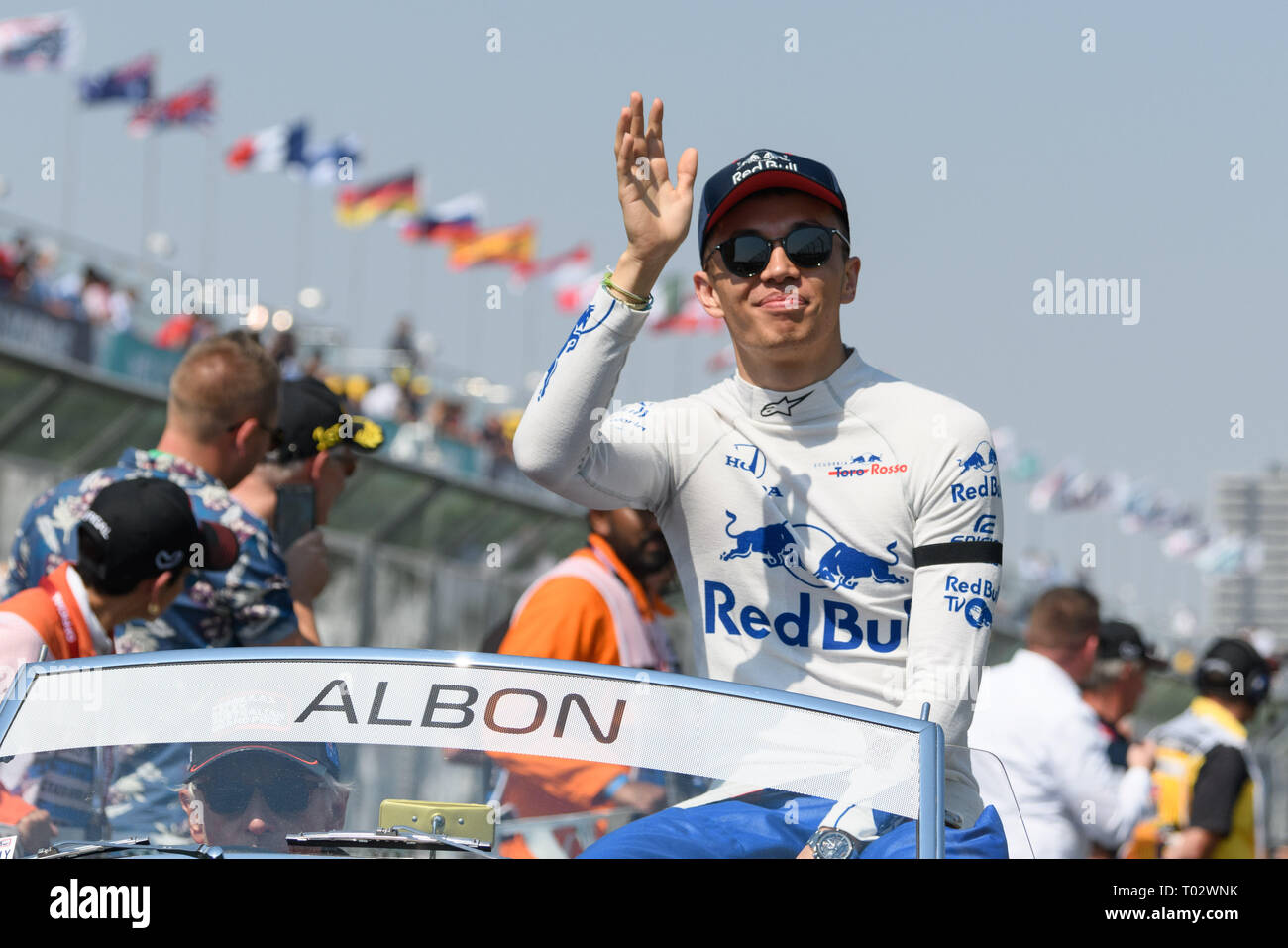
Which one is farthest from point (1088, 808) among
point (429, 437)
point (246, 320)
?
point (429, 437)

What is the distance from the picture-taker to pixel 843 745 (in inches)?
88.4

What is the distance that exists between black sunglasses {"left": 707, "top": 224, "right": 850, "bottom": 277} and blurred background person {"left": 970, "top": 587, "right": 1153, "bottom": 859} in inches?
100

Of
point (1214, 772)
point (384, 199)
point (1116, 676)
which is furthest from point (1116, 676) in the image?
point (384, 199)

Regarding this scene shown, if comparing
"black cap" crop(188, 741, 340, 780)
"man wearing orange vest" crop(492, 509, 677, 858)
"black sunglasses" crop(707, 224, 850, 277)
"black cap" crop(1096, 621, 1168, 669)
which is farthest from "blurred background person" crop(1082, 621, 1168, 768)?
"black cap" crop(188, 741, 340, 780)

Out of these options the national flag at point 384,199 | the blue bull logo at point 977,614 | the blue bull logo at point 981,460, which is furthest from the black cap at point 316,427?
the national flag at point 384,199

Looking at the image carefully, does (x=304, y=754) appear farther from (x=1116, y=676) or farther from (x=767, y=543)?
(x=1116, y=676)

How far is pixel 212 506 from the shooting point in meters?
4.65

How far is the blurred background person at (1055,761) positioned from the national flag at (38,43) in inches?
912

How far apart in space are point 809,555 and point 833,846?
47.9 inches

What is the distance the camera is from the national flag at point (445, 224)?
113 feet

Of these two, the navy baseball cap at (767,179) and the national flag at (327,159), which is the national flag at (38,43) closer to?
the national flag at (327,159)

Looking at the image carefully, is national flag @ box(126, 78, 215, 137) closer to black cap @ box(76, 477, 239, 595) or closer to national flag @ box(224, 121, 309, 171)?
national flag @ box(224, 121, 309, 171)
